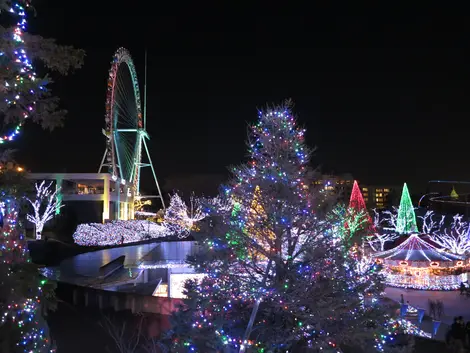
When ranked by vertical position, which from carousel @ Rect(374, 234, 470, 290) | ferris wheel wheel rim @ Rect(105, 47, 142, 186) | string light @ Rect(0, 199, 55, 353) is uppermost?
ferris wheel wheel rim @ Rect(105, 47, 142, 186)

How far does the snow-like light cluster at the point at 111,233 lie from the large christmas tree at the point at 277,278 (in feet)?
77.6

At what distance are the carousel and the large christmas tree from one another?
14298 millimetres

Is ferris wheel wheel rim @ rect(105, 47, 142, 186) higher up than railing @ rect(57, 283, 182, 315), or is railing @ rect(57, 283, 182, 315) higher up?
ferris wheel wheel rim @ rect(105, 47, 142, 186)

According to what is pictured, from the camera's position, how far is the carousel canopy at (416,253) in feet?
59.0

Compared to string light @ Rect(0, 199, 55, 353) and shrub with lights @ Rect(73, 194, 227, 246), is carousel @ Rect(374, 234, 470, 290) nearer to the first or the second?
shrub with lights @ Rect(73, 194, 227, 246)

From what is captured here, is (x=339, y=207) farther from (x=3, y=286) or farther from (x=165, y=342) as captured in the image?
(x=3, y=286)

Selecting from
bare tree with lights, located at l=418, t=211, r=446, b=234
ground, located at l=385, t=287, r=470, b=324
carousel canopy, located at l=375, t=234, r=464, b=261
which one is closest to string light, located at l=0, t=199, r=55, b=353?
ground, located at l=385, t=287, r=470, b=324

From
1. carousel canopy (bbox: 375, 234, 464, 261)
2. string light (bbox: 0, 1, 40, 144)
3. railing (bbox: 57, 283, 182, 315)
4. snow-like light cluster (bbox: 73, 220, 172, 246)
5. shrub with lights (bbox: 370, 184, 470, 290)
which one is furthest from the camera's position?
snow-like light cluster (bbox: 73, 220, 172, 246)

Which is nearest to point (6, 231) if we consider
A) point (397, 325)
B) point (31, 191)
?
point (31, 191)

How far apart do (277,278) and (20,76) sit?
10.4ft

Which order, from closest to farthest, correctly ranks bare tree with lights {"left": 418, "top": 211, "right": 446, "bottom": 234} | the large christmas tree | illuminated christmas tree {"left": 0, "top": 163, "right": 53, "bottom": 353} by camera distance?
1. illuminated christmas tree {"left": 0, "top": 163, "right": 53, "bottom": 353}
2. the large christmas tree
3. bare tree with lights {"left": 418, "top": 211, "right": 446, "bottom": 234}

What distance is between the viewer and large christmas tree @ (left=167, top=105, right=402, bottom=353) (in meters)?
4.30

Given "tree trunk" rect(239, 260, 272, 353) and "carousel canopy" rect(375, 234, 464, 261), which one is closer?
"tree trunk" rect(239, 260, 272, 353)

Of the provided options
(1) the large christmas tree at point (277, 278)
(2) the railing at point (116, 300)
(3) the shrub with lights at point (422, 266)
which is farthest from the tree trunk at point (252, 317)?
(3) the shrub with lights at point (422, 266)
